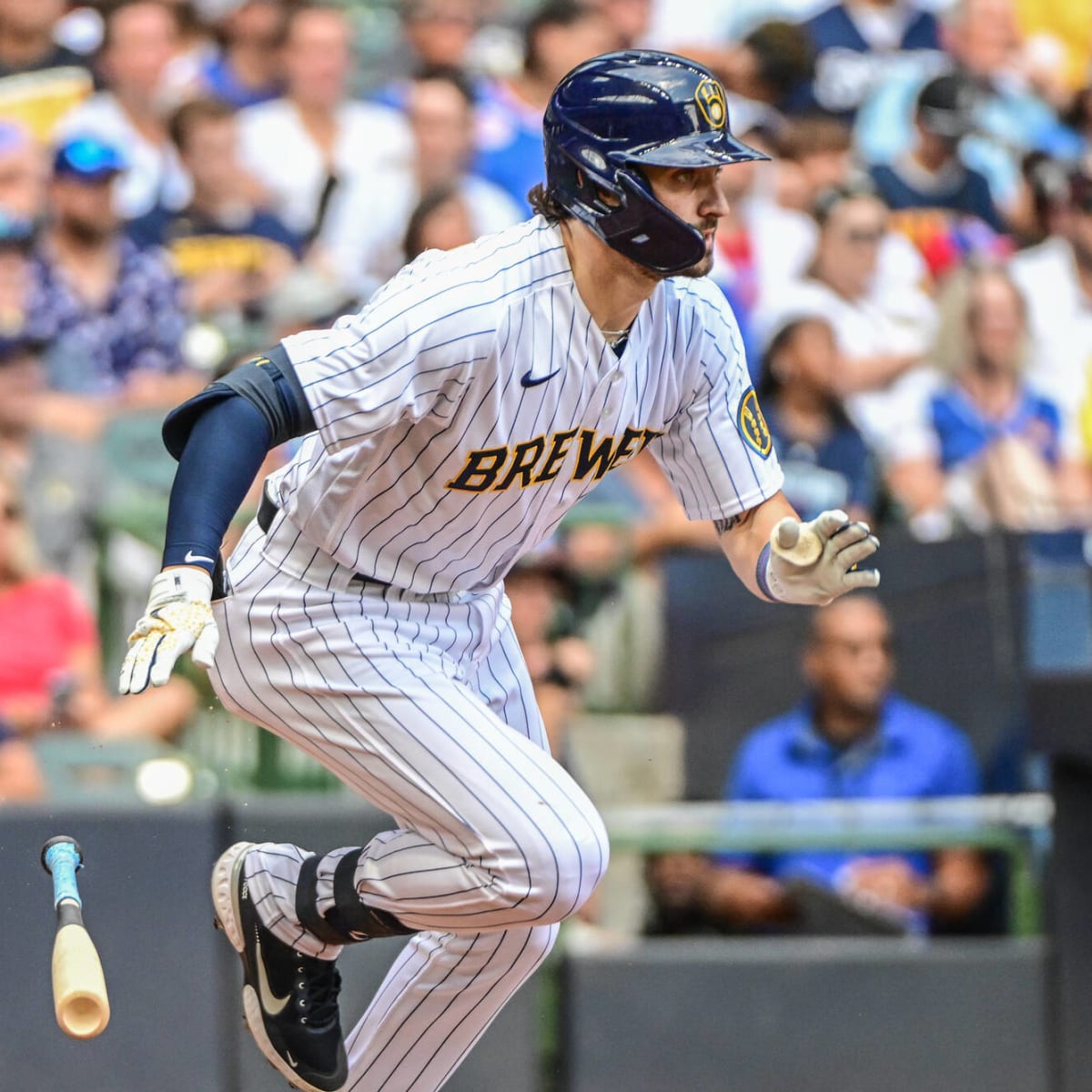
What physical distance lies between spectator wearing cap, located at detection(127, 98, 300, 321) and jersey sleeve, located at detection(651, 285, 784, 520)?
309 centimetres

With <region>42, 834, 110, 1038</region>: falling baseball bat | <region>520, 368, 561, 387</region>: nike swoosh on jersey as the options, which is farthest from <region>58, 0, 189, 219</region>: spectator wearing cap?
<region>42, 834, 110, 1038</region>: falling baseball bat

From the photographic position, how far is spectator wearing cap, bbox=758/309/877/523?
650 centimetres

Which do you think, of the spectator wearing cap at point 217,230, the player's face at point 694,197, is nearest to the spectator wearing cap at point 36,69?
the spectator wearing cap at point 217,230

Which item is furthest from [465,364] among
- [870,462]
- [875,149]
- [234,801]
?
[875,149]

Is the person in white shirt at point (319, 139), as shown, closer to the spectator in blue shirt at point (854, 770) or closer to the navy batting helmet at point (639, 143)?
the spectator in blue shirt at point (854, 770)

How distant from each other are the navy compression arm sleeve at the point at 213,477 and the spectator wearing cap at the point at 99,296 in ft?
10.3

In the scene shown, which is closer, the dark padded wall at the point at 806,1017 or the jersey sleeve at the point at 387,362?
the jersey sleeve at the point at 387,362

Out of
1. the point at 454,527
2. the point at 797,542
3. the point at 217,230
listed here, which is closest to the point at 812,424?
the point at 217,230

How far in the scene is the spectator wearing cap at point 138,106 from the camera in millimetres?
7027

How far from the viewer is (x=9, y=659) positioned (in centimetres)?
536

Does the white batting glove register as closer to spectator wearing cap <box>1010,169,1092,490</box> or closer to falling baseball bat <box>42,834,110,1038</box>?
falling baseball bat <box>42,834,110,1038</box>

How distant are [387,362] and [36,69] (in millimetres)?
4735

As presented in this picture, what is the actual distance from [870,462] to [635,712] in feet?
5.56

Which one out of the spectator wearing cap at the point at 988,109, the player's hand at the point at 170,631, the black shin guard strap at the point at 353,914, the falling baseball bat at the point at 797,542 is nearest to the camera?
the player's hand at the point at 170,631
